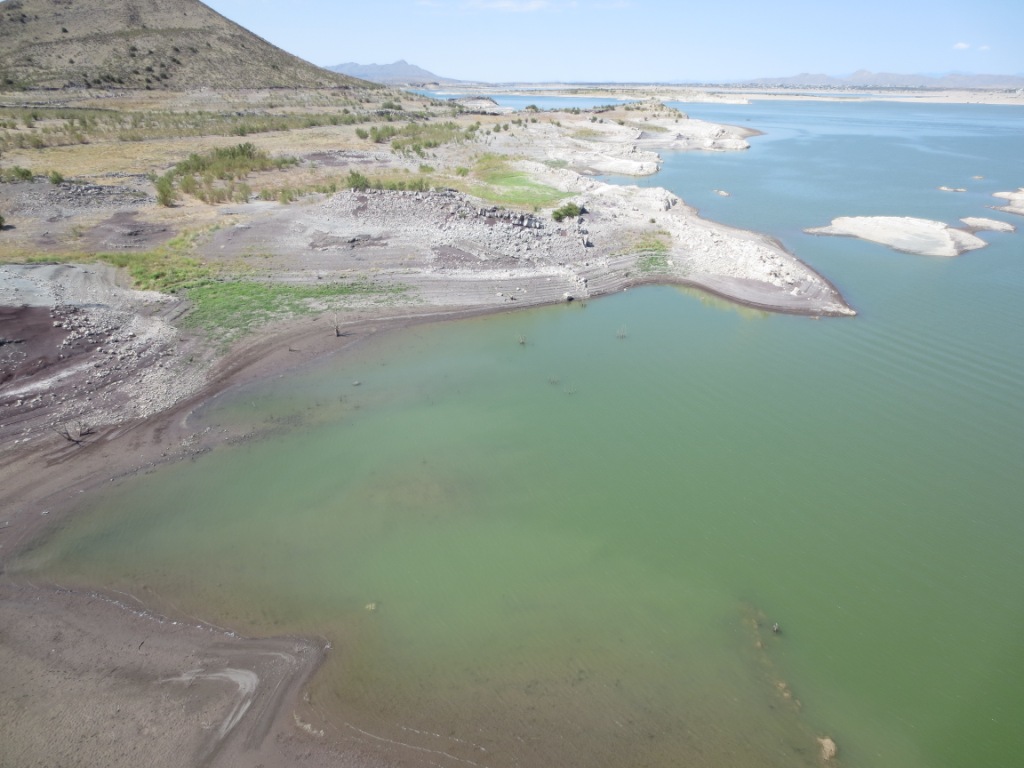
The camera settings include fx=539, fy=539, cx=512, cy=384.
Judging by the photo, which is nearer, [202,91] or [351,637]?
[351,637]

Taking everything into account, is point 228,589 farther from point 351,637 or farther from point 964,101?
point 964,101

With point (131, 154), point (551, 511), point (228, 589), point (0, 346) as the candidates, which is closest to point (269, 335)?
point (0, 346)

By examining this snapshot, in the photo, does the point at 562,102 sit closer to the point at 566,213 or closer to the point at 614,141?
the point at 614,141

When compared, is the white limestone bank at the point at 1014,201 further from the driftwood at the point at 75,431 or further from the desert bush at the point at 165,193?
the desert bush at the point at 165,193

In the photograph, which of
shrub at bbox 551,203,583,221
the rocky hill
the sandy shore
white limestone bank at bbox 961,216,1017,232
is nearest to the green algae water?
the sandy shore

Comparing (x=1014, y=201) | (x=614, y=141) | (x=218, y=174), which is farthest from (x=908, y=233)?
(x=218, y=174)

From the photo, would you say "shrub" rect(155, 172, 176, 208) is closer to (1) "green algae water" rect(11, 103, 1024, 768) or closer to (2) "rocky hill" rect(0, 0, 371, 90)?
(1) "green algae water" rect(11, 103, 1024, 768)
